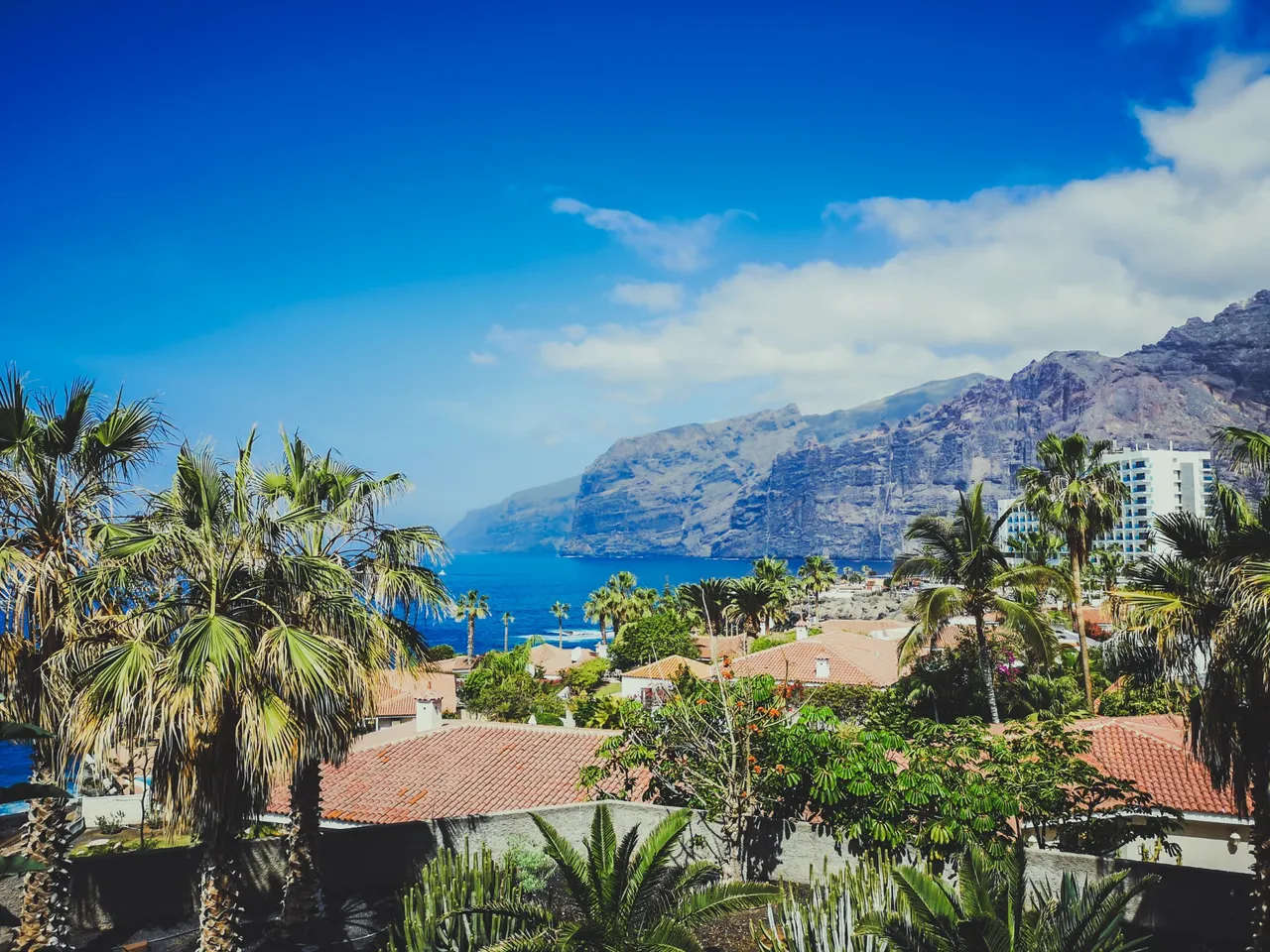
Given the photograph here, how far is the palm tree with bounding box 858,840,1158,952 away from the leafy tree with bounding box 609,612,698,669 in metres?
39.0

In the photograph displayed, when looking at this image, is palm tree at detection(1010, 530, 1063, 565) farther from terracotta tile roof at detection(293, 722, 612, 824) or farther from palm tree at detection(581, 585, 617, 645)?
palm tree at detection(581, 585, 617, 645)

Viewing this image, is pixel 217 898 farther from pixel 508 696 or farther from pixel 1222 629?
pixel 508 696

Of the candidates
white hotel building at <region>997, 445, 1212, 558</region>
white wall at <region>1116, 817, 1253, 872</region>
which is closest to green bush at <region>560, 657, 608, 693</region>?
white wall at <region>1116, 817, 1253, 872</region>

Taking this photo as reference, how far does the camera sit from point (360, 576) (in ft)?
40.0

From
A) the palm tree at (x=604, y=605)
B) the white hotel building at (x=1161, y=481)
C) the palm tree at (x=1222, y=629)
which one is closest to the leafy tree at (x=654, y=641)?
the palm tree at (x=604, y=605)

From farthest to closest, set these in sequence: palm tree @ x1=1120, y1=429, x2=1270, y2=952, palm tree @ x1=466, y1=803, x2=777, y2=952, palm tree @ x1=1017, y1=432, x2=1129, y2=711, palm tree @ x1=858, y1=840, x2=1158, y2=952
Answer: palm tree @ x1=1017, y1=432, x2=1129, y2=711 < palm tree @ x1=1120, y1=429, x2=1270, y2=952 < palm tree @ x1=466, y1=803, x2=777, y2=952 < palm tree @ x1=858, y1=840, x2=1158, y2=952

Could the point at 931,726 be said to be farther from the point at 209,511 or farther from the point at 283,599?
the point at 209,511

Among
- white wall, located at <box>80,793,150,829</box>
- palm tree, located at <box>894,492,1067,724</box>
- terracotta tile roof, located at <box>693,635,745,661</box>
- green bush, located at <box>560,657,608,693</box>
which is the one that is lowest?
green bush, located at <box>560,657,608,693</box>

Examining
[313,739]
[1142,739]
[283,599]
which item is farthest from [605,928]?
[1142,739]

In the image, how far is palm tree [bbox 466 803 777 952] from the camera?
30.3ft

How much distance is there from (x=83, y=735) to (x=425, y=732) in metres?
14.8

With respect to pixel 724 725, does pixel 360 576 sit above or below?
above

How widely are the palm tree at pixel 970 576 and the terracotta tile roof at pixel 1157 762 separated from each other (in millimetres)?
3502

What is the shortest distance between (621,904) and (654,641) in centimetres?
3937
